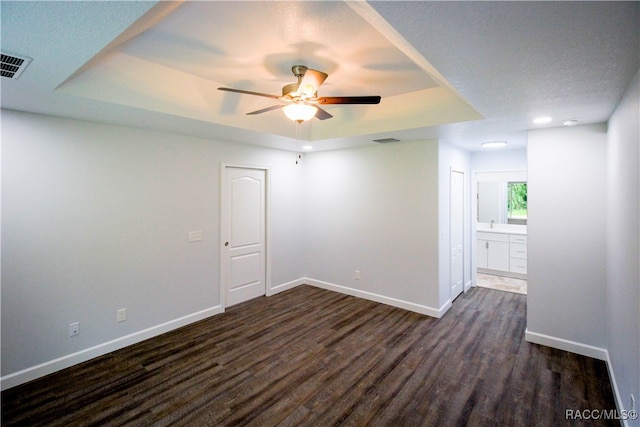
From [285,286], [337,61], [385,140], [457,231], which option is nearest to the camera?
[337,61]

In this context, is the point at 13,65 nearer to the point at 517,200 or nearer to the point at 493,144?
the point at 493,144

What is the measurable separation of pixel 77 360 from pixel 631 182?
485 centimetres

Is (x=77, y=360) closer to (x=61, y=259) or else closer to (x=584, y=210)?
(x=61, y=259)

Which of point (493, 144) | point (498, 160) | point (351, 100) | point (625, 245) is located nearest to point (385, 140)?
point (493, 144)

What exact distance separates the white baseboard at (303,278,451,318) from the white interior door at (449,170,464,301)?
54 centimetres

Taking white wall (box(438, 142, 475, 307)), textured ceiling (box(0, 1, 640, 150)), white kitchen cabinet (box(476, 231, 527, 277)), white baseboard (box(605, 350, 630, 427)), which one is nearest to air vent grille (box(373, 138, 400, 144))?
textured ceiling (box(0, 1, 640, 150))

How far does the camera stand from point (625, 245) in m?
2.14

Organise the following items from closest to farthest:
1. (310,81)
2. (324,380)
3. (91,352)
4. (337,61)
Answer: (310,81) → (337,61) → (324,380) → (91,352)

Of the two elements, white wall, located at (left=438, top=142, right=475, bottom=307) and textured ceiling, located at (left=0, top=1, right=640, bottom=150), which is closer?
textured ceiling, located at (left=0, top=1, right=640, bottom=150)

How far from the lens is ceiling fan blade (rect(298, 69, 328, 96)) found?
7.29 ft

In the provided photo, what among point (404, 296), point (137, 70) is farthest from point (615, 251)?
point (137, 70)

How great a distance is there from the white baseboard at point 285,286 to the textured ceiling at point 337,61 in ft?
8.30

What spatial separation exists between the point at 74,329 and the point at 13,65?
2459mm

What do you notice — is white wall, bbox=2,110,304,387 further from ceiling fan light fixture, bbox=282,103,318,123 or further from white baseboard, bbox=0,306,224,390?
ceiling fan light fixture, bbox=282,103,318,123
